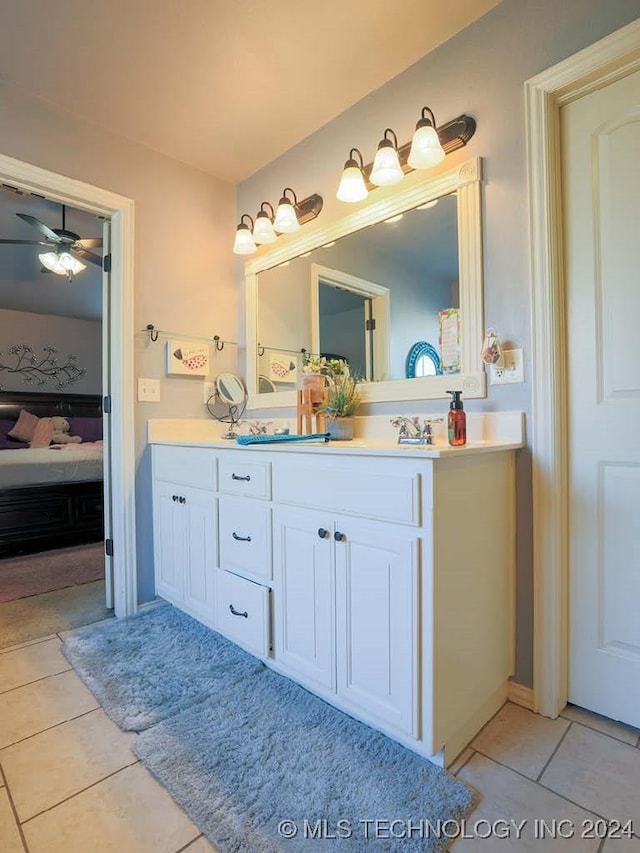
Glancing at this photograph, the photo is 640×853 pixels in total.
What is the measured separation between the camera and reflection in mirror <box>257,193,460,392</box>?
1665 mm

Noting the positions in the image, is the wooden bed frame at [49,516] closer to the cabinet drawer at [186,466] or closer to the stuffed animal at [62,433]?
the stuffed animal at [62,433]

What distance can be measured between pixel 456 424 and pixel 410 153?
41.7 inches

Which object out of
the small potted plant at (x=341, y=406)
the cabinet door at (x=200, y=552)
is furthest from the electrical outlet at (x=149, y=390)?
the small potted plant at (x=341, y=406)

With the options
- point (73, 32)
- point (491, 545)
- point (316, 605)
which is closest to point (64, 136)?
point (73, 32)

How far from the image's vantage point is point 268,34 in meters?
1.59

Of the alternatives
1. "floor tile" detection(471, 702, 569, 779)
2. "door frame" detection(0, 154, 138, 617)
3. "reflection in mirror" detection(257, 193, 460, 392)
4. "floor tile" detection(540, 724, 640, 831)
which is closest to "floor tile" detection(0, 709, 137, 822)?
"door frame" detection(0, 154, 138, 617)

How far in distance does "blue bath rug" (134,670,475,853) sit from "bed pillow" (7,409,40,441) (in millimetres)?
4127

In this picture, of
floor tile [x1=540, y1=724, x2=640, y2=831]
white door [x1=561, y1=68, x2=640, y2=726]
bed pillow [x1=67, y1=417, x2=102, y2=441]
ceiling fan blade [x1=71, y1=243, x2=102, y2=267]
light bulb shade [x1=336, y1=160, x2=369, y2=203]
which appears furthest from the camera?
bed pillow [x1=67, y1=417, x2=102, y2=441]

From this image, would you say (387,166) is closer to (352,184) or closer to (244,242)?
(352,184)

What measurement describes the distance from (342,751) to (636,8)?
2290 millimetres

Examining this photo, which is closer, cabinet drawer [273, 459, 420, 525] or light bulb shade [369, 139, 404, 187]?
cabinet drawer [273, 459, 420, 525]

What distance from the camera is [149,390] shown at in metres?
2.24

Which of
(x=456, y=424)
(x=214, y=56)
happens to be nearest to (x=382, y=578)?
(x=456, y=424)

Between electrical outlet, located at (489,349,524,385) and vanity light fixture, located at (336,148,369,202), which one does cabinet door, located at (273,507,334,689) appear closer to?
electrical outlet, located at (489,349,524,385)
